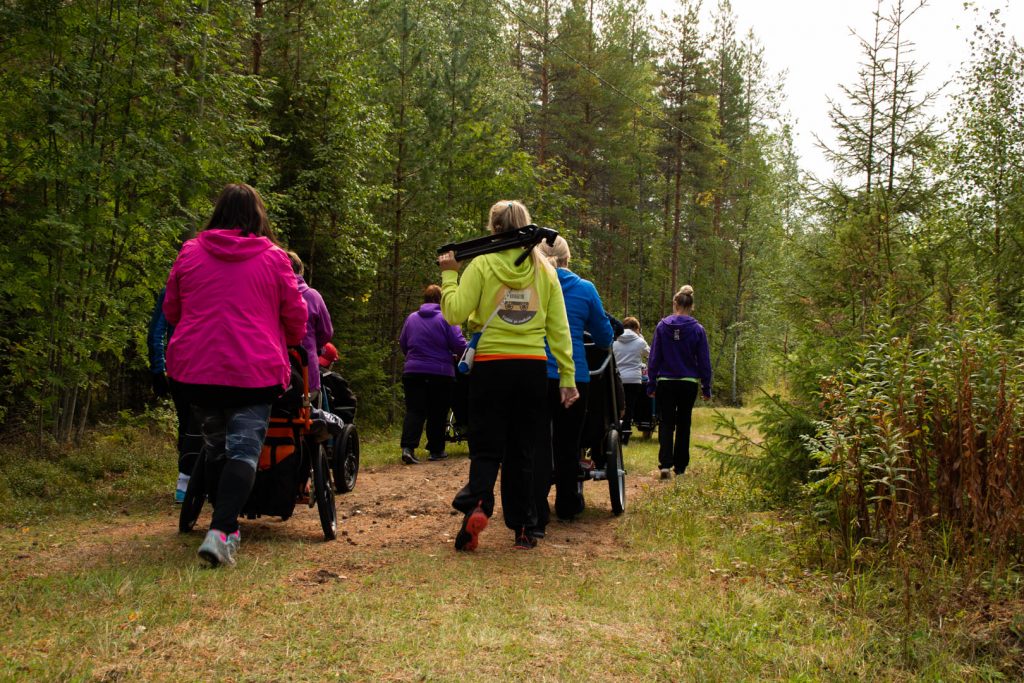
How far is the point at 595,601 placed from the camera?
4238 mm

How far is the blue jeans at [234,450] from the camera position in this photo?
4633mm

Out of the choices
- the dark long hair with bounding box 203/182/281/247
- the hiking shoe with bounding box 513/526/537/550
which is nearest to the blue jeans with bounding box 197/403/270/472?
the dark long hair with bounding box 203/182/281/247

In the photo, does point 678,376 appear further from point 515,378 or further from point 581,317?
point 515,378

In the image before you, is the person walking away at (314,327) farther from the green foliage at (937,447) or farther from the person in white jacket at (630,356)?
the person in white jacket at (630,356)

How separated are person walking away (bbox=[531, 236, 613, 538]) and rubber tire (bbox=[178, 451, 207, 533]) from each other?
86.6 inches

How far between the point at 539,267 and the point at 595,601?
2.08 meters

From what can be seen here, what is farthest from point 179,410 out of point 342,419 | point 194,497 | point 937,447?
point 937,447

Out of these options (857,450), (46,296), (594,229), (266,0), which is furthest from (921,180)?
(594,229)

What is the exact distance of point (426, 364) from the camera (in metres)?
10.2

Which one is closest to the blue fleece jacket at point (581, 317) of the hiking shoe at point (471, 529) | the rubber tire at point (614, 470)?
the rubber tire at point (614, 470)

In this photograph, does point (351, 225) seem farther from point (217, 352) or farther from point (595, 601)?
point (595, 601)

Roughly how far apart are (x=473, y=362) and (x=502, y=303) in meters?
0.41

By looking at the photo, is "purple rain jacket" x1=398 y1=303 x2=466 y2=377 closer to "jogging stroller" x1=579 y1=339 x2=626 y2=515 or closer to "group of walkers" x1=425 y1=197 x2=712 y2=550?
"jogging stroller" x1=579 y1=339 x2=626 y2=515

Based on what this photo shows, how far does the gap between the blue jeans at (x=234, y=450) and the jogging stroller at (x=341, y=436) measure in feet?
7.30
